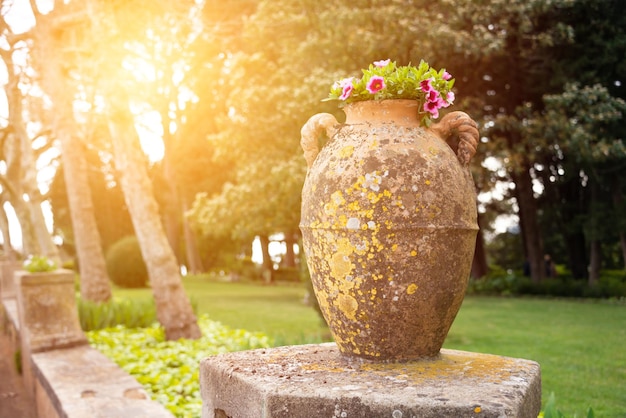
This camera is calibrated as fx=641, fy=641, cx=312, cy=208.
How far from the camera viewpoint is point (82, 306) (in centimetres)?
1067

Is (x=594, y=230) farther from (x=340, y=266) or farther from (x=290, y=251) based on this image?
(x=340, y=266)

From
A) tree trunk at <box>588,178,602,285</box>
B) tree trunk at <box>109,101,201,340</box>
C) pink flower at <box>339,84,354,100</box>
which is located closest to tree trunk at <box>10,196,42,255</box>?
tree trunk at <box>109,101,201,340</box>

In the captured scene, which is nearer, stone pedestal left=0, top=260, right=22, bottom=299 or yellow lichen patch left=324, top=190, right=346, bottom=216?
yellow lichen patch left=324, top=190, right=346, bottom=216

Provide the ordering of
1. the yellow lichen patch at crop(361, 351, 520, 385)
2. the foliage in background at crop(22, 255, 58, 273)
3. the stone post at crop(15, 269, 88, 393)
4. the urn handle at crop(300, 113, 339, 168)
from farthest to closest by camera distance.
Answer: the foliage in background at crop(22, 255, 58, 273) < the stone post at crop(15, 269, 88, 393) < the urn handle at crop(300, 113, 339, 168) < the yellow lichen patch at crop(361, 351, 520, 385)

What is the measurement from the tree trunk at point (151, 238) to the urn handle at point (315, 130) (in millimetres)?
6181

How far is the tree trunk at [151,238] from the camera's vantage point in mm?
9344

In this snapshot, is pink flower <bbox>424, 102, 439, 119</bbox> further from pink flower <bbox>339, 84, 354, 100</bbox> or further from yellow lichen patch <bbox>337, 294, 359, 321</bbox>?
yellow lichen patch <bbox>337, 294, 359, 321</bbox>

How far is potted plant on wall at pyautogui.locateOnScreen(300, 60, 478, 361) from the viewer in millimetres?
3084

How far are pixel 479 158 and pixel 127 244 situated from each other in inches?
574

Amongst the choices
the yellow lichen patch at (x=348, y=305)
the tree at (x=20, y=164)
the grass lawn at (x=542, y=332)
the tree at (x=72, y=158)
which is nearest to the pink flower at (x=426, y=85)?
the yellow lichen patch at (x=348, y=305)

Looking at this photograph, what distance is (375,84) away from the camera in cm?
335

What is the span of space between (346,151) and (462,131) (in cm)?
69

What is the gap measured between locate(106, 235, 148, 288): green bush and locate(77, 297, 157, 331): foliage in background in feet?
43.6

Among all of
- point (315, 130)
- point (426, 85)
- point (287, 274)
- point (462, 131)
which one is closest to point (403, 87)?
point (426, 85)
